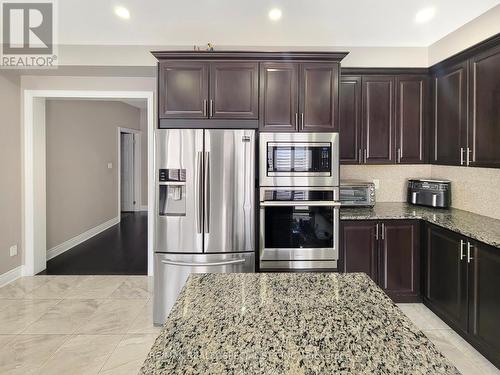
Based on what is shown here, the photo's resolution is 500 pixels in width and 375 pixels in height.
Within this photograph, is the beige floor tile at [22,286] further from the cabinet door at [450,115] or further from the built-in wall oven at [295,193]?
the cabinet door at [450,115]

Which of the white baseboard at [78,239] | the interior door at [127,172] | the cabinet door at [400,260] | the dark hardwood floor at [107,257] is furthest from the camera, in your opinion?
the interior door at [127,172]

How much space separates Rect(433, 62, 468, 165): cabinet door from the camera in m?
3.22

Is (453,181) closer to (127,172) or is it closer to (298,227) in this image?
(298,227)

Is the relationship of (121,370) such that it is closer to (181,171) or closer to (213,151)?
(181,171)

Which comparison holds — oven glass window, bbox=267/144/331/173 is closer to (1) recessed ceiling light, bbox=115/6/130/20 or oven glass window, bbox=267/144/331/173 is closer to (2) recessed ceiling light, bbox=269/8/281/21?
(2) recessed ceiling light, bbox=269/8/281/21

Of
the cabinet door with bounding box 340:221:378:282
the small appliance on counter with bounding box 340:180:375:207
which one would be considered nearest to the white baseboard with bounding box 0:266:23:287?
the cabinet door with bounding box 340:221:378:282

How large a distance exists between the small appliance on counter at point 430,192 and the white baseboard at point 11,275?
4.83 m

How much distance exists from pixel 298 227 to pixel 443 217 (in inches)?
A: 53.2

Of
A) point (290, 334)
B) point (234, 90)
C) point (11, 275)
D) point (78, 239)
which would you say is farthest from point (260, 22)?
point (78, 239)

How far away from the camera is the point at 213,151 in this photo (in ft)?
9.82

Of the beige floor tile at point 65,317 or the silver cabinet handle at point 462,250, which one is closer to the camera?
the silver cabinet handle at point 462,250

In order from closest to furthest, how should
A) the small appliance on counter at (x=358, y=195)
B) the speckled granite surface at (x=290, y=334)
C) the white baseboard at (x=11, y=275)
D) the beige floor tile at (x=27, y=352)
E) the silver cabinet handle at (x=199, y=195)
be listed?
the speckled granite surface at (x=290, y=334)
the beige floor tile at (x=27, y=352)
the silver cabinet handle at (x=199, y=195)
the small appliance on counter at (x=358, y=195)
the white baseboard at (x=11, y=275)

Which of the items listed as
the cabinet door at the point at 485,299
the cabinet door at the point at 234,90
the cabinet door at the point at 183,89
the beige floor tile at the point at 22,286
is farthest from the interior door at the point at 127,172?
the cabinet door at the point at 485,299

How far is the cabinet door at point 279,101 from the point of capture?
318 centimetres
